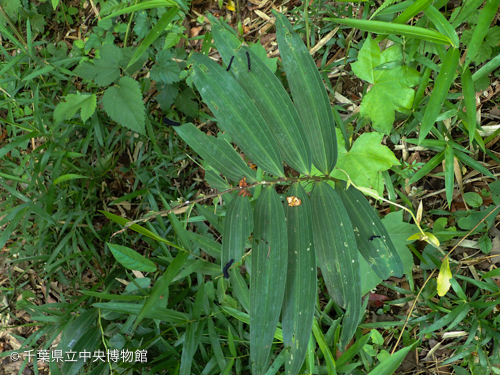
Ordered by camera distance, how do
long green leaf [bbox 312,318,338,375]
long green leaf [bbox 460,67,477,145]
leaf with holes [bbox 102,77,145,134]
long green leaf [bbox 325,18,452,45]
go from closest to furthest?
long green leaf [bbox 325,18,452,45], long green leaf [bbox 460,67,477,145], long green leaf [bbox 312,318,338,375], leaf with holes [bbox 102,77,145,134]

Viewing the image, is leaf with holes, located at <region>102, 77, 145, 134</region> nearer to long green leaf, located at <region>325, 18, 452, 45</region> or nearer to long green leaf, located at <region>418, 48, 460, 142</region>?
long green leaf, located at <region>325, 18, 452, 45</region>

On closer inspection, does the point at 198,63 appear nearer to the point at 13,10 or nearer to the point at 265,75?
the point at 265,75

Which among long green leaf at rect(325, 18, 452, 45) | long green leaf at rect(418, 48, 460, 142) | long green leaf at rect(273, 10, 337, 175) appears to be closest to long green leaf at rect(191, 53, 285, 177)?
long green leaf at rect(273, 10, 337, 175)

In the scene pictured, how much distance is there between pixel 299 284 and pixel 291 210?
0.62 feet

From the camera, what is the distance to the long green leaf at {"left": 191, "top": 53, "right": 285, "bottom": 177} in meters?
0.90

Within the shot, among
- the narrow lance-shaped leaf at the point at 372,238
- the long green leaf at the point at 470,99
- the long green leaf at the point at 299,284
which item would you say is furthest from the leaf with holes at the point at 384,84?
the long green leaf at the point at 299,284

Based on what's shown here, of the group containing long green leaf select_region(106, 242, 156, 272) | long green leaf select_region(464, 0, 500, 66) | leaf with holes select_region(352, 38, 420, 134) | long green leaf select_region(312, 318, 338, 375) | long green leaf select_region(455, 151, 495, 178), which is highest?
long green leaf select_region(464, 0, 500, 66)

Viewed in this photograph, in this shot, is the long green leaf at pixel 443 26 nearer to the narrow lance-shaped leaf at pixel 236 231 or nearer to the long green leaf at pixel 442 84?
the long green leaf at pixel 442 84

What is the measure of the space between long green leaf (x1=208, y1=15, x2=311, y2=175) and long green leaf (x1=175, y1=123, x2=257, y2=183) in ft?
0.39

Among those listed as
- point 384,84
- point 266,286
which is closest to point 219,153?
point 266,286

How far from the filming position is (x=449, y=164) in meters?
1.33

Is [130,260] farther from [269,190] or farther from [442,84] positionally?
[442,84]

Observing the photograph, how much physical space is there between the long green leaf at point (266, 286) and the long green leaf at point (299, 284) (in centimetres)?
4

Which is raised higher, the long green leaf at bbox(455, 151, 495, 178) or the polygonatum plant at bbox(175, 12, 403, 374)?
the polygonatum plant at bbox(175, 12, 403, 374)
